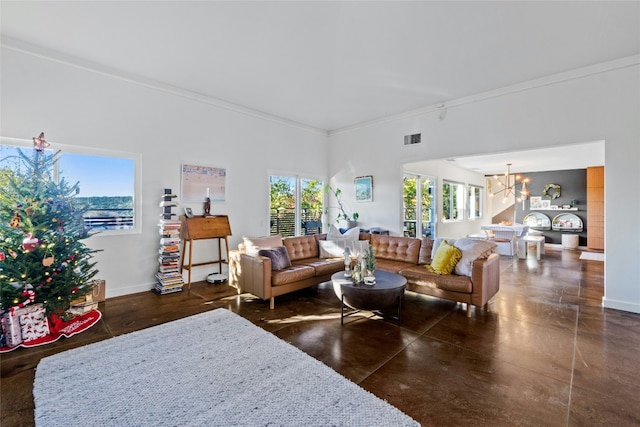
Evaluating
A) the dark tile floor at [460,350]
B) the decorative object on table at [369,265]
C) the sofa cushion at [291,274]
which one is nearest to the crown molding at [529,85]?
the dark tile floor at [460,350]

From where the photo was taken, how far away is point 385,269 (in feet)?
14.1

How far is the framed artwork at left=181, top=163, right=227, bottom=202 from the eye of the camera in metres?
4.94

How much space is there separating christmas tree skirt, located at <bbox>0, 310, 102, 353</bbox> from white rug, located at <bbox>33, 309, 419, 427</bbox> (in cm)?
50

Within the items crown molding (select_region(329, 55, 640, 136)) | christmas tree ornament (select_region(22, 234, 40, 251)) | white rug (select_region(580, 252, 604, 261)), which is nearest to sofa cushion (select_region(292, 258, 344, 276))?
christmas tree ornament (select_region(22, 234, 40, 251))

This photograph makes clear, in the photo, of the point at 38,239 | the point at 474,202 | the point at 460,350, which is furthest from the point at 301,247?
the point at 474,202

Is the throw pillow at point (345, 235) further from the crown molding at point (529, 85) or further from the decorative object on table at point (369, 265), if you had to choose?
the crown molding at point (529, 85)

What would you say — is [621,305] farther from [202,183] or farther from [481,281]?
[202,183]

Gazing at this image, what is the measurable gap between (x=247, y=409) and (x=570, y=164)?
38.6ft

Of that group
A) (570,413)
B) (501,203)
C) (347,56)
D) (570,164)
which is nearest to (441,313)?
(570,413)

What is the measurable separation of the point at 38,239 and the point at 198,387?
2.45 m

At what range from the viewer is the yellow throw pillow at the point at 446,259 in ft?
12.3

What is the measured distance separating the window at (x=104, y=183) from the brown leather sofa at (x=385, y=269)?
1729 mm

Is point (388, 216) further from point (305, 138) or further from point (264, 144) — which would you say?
point (264, 144)

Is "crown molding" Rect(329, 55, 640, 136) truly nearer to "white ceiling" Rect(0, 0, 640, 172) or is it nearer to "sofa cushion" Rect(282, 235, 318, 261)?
"white ceiling" Rect(0, 0, 640, 172)
